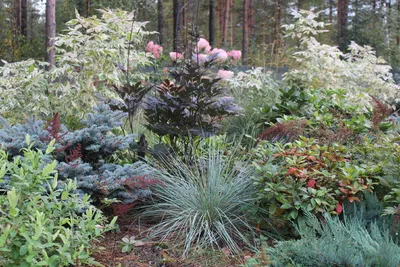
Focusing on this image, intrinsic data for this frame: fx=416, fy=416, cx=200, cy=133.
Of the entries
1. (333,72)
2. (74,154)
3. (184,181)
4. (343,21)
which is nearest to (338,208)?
(184,181)

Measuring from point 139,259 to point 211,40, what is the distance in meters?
15.3

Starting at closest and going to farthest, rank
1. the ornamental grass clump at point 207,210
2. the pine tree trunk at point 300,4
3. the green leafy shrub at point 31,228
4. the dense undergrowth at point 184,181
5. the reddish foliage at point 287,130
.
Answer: the green leafy shrub at point 31,228 → the dense undergrowth at point 184,181 → the ornamental grass clump at point 207,210 → the reddish foliage at point 287,130 → the pine tree trunk at point 300,4

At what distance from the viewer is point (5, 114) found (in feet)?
14.3

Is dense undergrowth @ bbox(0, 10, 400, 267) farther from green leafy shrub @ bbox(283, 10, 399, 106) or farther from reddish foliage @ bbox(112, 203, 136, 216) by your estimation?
green leafy shrub @ bbox(283, 10, 399, 106)

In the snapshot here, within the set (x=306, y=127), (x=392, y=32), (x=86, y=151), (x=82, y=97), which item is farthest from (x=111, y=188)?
(x=392, y=32)

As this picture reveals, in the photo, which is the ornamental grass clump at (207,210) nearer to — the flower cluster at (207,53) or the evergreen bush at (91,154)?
the evergreen bush at (91,154)

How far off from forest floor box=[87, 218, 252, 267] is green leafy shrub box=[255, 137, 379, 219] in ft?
1.27

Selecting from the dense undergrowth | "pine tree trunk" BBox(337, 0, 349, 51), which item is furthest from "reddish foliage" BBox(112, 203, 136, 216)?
"pine tree trunk" BBox(337, 0, 349, 51)

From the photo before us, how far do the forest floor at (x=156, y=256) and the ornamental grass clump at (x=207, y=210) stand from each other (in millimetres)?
58

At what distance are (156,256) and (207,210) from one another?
0.48 meters

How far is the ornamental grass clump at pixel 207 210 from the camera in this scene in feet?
8.48

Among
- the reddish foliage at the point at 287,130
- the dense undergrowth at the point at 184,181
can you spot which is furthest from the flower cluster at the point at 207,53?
the reddish foliage at the point at 287,130

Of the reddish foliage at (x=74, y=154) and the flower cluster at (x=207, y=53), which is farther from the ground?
the flower cluster at (x=207, y=53)

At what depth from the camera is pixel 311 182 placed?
2.49m
